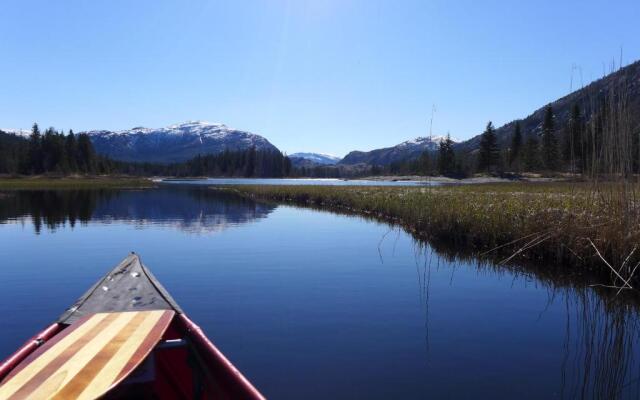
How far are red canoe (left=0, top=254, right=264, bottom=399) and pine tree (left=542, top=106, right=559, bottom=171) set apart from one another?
289 ft

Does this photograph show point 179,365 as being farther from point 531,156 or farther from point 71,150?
point 71,150

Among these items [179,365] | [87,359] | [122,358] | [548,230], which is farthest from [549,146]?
[87,359]

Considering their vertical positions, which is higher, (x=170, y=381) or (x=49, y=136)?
(x=49, y=136)

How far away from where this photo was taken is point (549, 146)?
276ft

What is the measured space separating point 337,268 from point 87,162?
427 ft

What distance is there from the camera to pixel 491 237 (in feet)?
60.4

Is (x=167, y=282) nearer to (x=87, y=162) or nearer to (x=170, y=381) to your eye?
(x=170, y=381)

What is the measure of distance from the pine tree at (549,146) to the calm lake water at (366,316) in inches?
2865

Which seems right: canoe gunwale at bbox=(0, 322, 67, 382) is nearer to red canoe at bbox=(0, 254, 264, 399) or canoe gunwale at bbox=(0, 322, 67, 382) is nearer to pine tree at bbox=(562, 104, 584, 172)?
red canoe at bbox=(0, 254, 264, 399)

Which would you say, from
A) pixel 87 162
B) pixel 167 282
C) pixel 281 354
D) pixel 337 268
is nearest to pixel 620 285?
pixel 337 268

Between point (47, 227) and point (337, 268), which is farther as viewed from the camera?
point (47, 227)

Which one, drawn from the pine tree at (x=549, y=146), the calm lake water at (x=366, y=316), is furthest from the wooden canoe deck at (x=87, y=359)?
the pine tree at (x=549, y=146)

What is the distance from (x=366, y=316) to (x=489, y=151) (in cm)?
9846

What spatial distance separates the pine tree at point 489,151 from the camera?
320ft
